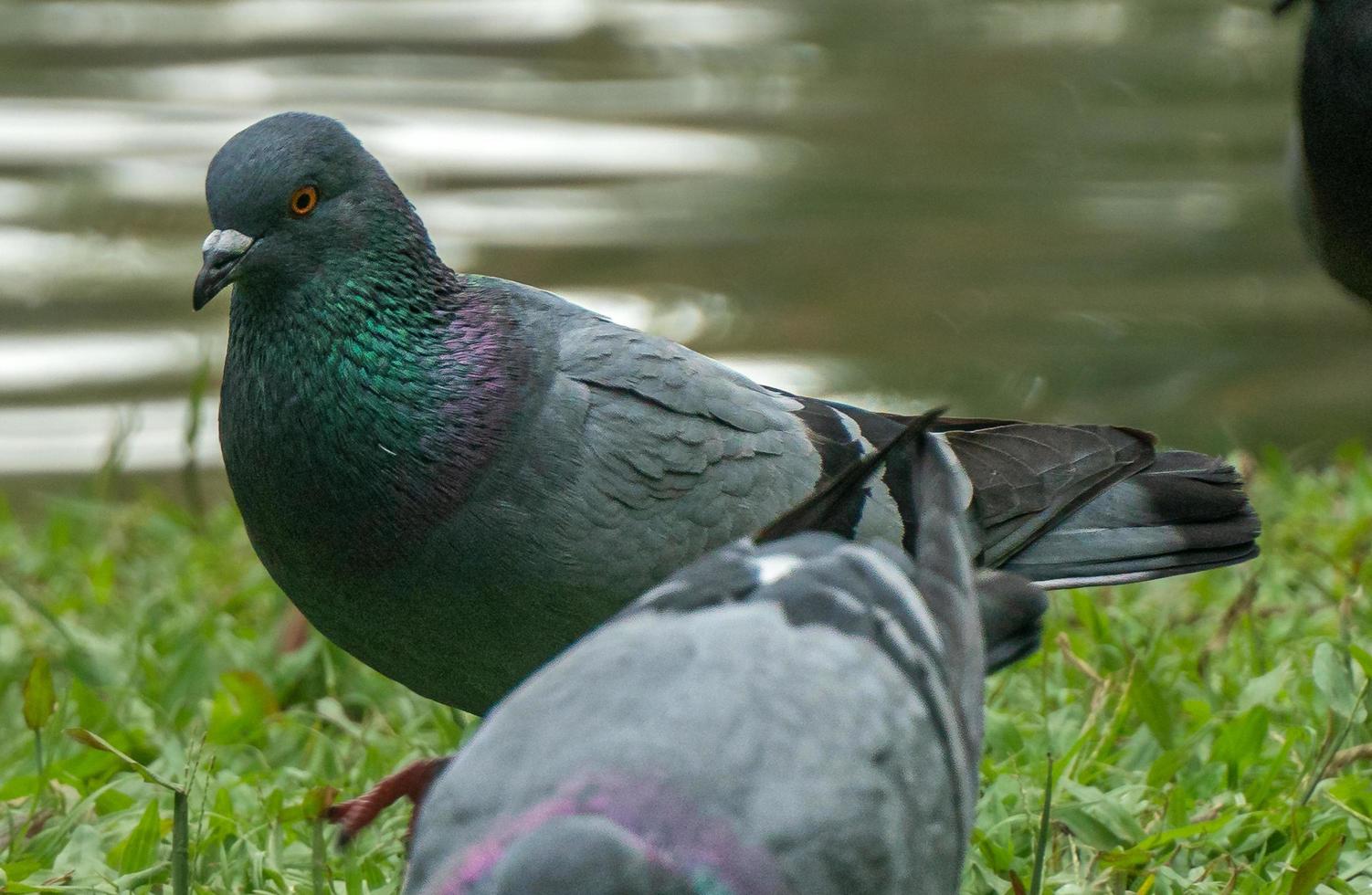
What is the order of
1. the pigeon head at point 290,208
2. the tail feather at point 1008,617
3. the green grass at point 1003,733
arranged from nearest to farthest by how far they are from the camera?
the tail feather at point 1008,617
the green grass at point 1003,733
the pigeon head at point 290,208

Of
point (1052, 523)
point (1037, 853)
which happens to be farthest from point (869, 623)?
point (1052, 523)

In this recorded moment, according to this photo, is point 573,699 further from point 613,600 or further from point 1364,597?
point 1364,597

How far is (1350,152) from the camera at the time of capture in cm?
388

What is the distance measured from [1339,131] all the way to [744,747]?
234 centimetres

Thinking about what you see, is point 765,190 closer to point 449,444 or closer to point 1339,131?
point 1339,131

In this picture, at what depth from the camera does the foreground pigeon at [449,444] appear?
3.10 metres

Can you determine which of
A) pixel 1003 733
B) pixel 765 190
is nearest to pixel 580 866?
pixel 1003 733

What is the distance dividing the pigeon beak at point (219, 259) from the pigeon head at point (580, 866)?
4.77 feet

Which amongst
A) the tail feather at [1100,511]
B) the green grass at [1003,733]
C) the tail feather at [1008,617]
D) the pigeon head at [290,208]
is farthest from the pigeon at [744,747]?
the pigeon head at [290,208]

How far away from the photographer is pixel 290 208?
322cm

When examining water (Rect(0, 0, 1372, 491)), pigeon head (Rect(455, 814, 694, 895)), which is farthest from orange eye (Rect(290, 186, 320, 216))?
water (Rect(0, 0, 1372, 491))

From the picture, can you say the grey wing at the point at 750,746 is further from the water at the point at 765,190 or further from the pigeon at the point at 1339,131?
the water at the point at 765,190

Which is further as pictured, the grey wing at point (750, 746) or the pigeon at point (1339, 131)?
the pigeon at point (1339, 131)

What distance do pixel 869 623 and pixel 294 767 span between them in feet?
5.50
